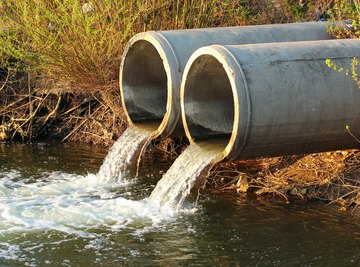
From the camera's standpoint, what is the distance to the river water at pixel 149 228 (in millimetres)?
8055

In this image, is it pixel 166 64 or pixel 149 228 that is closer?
pixel 149 228

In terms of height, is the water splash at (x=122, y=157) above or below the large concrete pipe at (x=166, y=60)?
below

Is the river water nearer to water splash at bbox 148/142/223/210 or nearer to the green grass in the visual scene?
water splash at bbox 148/142/223/210

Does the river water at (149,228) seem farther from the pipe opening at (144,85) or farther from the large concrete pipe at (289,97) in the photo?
the pipe opening at (144,85)

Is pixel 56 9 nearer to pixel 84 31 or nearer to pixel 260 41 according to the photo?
pixel 84 31

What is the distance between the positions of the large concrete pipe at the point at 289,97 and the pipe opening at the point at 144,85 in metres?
2.40

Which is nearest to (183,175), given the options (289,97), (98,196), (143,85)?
(98,196)

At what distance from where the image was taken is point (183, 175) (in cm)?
1001

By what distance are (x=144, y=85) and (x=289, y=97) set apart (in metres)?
3.78

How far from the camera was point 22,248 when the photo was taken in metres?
8.34

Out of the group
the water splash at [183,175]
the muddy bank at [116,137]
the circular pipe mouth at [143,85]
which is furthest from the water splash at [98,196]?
the muddy bank at [116,137]

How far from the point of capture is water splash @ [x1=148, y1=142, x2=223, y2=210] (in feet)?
31.9

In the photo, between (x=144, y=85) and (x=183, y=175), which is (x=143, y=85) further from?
(x=183, y=175)

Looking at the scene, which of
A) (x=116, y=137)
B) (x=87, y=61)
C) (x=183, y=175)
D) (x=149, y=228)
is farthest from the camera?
(x=116, y=137)
